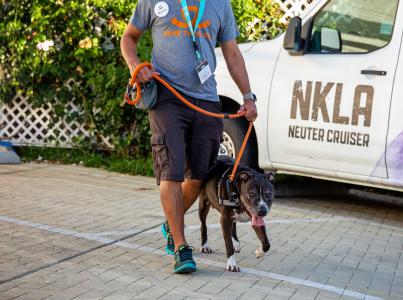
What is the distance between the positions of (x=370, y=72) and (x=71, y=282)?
3.71 metres

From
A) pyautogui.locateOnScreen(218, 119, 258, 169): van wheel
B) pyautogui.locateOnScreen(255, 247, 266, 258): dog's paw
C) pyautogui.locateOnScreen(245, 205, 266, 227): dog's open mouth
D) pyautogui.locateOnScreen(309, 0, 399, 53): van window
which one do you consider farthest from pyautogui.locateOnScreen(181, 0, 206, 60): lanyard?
pyautogui.locateOnScreen(218, 119, 258, 169): van wheel

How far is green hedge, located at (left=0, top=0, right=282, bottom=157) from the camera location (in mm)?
9688

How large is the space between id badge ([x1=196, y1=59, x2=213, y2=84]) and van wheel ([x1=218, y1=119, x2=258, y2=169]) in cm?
280

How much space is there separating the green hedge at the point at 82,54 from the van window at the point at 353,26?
2.03 m

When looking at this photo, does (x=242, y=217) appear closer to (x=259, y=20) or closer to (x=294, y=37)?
(x=294, y=37)

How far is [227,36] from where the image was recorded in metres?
5.41

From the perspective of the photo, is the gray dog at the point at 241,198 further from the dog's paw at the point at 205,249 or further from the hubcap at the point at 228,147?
the hubcap at the point at 228,147

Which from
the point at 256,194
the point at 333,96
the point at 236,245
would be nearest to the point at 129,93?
the point at 256,194

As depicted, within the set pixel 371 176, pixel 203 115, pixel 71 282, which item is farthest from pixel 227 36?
pixel 371 176

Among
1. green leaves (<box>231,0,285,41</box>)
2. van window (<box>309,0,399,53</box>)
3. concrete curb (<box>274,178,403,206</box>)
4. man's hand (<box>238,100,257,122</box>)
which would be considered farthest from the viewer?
green leaves (<box>231,0,285,41</box>)

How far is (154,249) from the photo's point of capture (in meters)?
5.75

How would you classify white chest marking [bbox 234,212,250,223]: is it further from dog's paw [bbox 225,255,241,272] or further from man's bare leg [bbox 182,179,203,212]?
man's bare leg [bbox 182,179,203,212]

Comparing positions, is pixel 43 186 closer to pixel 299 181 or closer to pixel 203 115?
pixel 299 181

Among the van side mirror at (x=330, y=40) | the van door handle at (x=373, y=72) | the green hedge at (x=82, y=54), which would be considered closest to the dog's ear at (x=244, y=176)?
the van door handle at (x=373, y=72)
